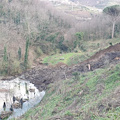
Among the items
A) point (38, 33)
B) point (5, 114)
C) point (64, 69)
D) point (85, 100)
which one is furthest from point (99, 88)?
point (38, 33)

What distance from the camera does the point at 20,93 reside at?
23.7 meters

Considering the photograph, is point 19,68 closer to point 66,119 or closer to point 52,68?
point 52,68

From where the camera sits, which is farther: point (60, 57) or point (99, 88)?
point (60, 57)

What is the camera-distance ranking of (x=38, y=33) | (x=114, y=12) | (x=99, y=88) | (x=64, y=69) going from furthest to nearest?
1. (x=38, y=33)
2. (x=114, y=12)
3. (x=64, y=69)
4. (x=99, y=88)

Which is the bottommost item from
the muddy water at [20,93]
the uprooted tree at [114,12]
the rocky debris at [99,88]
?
the muddy water at [20,93]

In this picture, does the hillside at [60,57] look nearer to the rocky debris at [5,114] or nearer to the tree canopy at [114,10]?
the rocky debris at [5,114]

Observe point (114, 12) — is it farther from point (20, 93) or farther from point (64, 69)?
point (20, 93)

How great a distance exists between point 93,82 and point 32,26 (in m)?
33.3

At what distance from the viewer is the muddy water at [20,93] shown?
65.7ft

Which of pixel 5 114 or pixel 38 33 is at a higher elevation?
pixel 38 33

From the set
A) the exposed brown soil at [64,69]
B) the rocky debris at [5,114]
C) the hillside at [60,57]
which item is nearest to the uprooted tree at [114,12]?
the hillside at [60,57]

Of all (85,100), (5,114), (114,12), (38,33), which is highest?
(114,12)

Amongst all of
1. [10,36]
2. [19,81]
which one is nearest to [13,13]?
[10,36]

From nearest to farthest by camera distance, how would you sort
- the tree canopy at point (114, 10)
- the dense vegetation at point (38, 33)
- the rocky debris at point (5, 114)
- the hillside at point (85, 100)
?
the hillside at point (85, 100) → the rocky debris at point (5, 114) → the dense vegetation at point (38, 33) → the tree canopy at point (114, 10)
